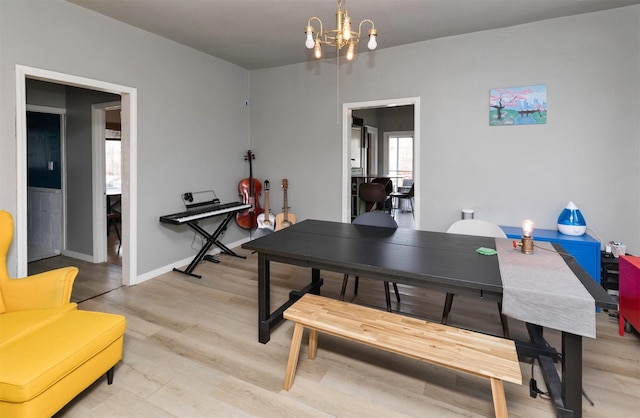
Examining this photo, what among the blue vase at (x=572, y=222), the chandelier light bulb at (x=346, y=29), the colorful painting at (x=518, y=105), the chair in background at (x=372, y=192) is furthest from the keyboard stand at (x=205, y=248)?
the blue vase at (x=572, y=222)

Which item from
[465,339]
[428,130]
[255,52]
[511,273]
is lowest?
[465,339]

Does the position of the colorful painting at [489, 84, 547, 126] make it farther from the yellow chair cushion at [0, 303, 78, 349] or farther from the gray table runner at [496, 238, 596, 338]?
the yellow chair cushion at [0, 303, 78, 349]

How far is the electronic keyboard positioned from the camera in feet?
11.9

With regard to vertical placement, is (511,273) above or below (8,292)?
above

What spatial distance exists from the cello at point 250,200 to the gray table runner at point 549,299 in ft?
12.2

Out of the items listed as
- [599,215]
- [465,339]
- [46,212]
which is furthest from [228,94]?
[599,215]

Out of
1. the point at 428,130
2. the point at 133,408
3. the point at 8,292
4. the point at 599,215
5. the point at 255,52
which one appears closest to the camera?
the point at 133,408

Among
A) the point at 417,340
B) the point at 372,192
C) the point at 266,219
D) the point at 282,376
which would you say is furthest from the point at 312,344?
the point at 372,192

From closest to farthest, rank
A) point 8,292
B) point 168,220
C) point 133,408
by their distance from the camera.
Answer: point 133,408 → point 8,292 → point 168,220

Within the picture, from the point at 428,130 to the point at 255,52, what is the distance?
237 centimetres

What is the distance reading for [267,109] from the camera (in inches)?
195

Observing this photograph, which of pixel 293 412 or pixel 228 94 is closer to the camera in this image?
pixel 293 412

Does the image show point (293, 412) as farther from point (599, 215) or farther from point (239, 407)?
point (599, 215)

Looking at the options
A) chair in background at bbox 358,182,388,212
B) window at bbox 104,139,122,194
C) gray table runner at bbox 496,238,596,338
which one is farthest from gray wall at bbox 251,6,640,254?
window at bbox 104,139,122,194
